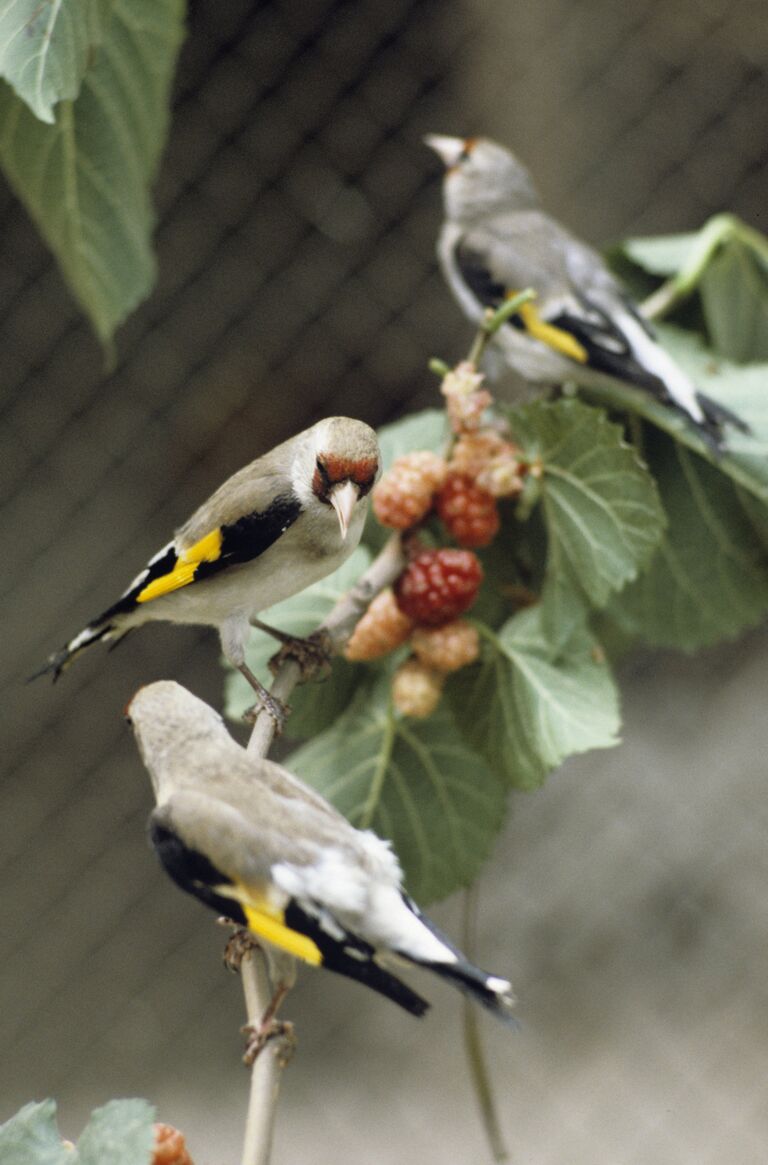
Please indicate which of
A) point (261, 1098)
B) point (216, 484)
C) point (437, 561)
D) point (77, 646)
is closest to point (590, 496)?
point (437, 561)

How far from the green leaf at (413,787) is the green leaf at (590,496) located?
5.5 inches

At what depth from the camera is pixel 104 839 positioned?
2.17m

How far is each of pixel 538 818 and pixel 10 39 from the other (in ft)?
6.83

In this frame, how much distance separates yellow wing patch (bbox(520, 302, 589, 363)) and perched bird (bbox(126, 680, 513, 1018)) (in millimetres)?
504

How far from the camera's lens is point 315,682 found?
0.76m

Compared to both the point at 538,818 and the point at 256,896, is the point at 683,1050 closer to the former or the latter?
the point at 538,818

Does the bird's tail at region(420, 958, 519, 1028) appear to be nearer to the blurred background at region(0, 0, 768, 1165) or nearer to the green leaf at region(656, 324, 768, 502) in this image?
the green leaf at region(656, 324, 768, 502)

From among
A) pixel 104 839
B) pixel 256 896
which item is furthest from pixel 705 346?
pixel 104 839

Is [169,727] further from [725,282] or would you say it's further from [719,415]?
[725,282]

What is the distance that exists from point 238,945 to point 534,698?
0.86ft

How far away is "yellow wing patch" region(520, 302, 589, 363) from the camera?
0.90 m

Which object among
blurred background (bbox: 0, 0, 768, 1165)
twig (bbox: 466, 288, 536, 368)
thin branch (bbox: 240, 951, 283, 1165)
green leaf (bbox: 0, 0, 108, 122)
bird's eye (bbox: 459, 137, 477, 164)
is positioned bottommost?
blurred background (bbox: 0, 0, 768, 1165)

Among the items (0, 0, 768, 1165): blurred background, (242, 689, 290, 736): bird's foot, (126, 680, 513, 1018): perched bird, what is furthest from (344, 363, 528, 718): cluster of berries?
(0, 0, 768, 1165): blurred background

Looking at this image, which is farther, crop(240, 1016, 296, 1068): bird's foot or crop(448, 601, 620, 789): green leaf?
crop(448, 601, 620, 789): green leaf
